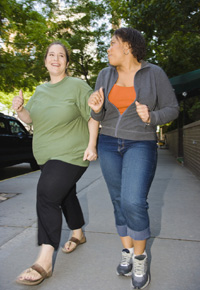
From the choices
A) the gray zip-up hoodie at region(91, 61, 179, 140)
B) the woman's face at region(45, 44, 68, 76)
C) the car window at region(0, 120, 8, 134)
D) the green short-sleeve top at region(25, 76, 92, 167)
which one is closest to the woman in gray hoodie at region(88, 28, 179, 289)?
the gray zip-up hoodie at region(91, 61, 179, 140)

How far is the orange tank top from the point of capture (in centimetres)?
236

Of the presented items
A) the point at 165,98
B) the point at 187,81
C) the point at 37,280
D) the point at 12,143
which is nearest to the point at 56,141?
the point at 165,98

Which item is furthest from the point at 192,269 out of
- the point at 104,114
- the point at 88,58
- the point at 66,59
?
the point at 88,58

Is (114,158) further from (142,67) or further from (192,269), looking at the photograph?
(192,269)

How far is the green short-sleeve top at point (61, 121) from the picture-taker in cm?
261

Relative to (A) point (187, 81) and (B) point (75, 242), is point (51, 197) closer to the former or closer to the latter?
(B) point (75, 242)

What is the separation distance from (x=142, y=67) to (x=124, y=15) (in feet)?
33.5

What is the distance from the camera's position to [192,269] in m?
2.63

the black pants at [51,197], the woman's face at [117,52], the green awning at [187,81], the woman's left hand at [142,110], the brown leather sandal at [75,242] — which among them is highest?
A: the green awning at [187,81]

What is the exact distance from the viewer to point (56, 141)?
2615mm

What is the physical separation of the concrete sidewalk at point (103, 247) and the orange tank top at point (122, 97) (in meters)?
1.35

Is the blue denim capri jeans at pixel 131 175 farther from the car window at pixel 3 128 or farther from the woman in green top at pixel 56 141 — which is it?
the car window at pixel 3 128

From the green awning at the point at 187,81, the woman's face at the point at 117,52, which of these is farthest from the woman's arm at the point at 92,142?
the green awning at the point at 187,81

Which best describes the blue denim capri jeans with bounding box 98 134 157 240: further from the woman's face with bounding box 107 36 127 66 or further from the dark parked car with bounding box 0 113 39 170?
the dark parked car with bounding box 0 113 39 170
